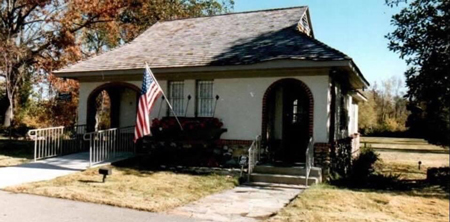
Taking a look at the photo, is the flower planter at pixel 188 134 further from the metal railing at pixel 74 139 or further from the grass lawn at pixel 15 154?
the grass lawn at pixel 15 154

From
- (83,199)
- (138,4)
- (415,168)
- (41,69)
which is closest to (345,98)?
(415,168)

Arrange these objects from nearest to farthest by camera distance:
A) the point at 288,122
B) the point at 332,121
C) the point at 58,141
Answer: the point at 332,121 → the point at 288,122 → the point at 58,141

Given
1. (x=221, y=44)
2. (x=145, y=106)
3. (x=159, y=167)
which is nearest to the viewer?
(x=145, y=106)

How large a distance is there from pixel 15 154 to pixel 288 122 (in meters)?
10.1

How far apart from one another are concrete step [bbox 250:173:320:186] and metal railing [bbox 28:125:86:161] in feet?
23.0

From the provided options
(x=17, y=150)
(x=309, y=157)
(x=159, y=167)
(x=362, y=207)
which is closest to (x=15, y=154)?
(x=17, y=150)

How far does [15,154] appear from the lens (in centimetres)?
1423

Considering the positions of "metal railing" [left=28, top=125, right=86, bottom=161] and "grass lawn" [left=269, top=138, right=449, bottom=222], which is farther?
"metal railing" [left=28, top=125, right=86, bottom=161]

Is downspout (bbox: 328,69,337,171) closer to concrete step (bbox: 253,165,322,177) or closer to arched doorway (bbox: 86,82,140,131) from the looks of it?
concrete step (bbox: 253,165,322,177)

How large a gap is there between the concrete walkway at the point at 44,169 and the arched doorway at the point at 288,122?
4932 millimetres

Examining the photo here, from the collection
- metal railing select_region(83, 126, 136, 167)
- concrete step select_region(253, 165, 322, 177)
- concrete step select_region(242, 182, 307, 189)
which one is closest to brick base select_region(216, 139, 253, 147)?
concrete step select_region(253, 165, 322, 177)

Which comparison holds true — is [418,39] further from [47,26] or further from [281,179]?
[47,26]

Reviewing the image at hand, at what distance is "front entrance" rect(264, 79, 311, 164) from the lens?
Answer: 12.1 metres

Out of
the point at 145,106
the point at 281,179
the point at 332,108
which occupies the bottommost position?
the point at 281,179
